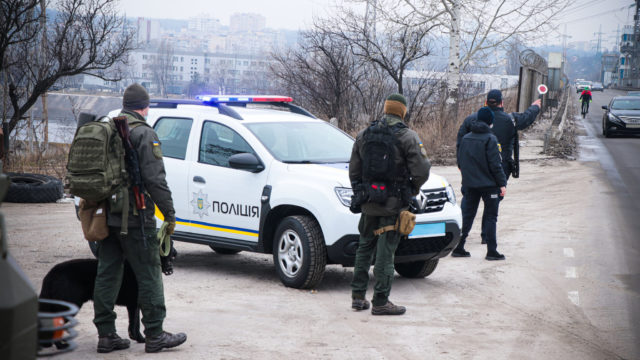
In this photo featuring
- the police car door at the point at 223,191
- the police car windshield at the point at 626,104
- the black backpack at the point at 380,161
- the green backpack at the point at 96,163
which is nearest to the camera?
the green backpack at the point at 96,163

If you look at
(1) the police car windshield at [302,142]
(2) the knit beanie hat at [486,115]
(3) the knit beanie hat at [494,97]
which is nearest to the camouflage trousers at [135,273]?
(1) the police car windshield at [302,142]

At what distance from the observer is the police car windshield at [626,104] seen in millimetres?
28516

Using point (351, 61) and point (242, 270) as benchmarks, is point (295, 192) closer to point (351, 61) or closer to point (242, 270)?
point (242, 270)

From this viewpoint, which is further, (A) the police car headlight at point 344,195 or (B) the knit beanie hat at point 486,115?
(B) the knit beanie hat at point 486,115

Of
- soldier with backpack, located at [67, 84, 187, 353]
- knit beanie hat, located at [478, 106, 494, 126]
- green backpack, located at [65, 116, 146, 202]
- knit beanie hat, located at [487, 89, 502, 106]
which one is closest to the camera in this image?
green backpack, located at [65, 116, 146, 202]

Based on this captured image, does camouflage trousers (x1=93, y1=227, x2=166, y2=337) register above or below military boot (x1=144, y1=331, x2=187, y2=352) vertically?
above

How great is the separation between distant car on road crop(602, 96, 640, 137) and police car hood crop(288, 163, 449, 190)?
22428 mm

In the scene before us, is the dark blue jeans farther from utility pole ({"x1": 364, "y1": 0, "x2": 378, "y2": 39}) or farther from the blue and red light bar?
utility pole ({"x1": 364, "y1": 0, "x2": 378, "y2": 39})

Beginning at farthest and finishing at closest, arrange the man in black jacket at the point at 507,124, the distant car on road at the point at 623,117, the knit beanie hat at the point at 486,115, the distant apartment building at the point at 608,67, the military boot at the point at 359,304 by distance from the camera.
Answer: the distant apartment building at the point at 608,67
the distant car on road at the point at 623,117
the man in black jacket at the point at 507,124
the knit beanie hat at the point at 486,115
the military boot at the point at 359,304

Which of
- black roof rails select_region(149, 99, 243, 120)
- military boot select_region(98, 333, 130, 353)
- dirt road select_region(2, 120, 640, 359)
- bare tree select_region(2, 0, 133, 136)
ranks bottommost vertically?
dirt road select_region(2, 120, 640, 359)

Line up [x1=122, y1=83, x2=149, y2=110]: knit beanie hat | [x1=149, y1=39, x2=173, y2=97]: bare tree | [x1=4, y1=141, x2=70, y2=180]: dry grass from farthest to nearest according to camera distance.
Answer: [x1=149, y1=39, x2=173, y2=97]: bare tree → [x1=4, y1=141, x2=70, y2=180]: dry grass → [x1=122, y1=83, x2=149, y2=110]: knit beanie hat

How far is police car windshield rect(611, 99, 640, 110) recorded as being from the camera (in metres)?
28.5

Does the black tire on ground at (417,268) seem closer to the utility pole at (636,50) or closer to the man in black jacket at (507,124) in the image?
the man in black jacket at (507,124)

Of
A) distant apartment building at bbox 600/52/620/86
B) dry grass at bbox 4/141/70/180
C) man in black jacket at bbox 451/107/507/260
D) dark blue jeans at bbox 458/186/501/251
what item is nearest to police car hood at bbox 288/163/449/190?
man in black jacket at bbox 451/107/507/260
